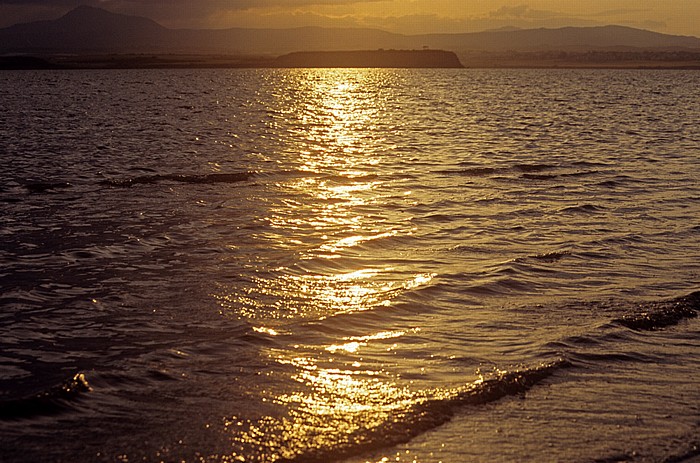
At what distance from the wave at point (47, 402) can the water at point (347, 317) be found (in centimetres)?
3

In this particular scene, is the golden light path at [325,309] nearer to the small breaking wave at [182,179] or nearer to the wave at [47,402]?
the wave at [47,402]

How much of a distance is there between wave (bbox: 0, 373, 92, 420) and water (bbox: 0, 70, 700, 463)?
26 millimetres

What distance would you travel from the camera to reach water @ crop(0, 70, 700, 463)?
291 inches

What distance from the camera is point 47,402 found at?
802 cm

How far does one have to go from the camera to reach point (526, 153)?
113 ft

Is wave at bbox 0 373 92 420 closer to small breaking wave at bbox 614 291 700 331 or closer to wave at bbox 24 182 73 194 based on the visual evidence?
small breaking wave at bbox 614 291 700 331

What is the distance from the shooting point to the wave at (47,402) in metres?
7.78

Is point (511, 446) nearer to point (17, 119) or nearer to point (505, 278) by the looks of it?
point (505, 278)

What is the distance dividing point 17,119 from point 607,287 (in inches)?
1857

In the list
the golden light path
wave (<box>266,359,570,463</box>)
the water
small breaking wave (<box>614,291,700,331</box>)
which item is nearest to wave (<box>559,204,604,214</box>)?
the water

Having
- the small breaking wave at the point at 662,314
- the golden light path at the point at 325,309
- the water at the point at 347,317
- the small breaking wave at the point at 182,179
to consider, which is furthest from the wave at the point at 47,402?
the small breaking wave at the point at 182,179

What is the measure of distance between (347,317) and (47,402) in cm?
424

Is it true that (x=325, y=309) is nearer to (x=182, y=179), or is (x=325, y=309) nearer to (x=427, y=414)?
(x=427, y=414)

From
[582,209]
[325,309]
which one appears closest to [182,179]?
[582,209]
